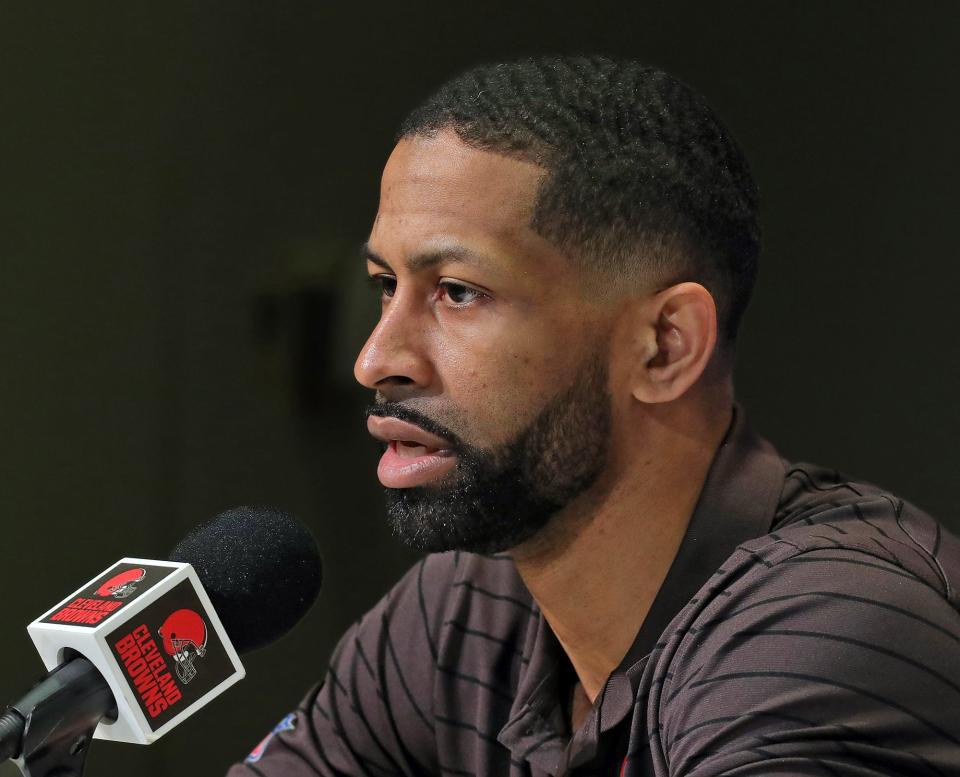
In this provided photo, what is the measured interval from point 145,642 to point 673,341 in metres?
0.53

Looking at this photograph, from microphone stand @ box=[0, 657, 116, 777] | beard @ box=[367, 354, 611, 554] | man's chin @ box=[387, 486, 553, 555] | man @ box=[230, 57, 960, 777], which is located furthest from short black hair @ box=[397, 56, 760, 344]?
microphone stand @ box=[0, 657, 116, 777]

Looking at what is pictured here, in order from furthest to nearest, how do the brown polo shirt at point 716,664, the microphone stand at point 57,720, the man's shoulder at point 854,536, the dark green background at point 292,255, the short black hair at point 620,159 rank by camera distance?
1. the dark green background at point 292,255
2. the short black hair at point 620,159
3. the man's shoulder at point 854,536
4. the brown polo shirt at point 716,664
5. the microphone stand at point 57,720

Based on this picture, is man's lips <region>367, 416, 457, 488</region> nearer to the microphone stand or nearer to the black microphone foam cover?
Result: the black microphone foam cover

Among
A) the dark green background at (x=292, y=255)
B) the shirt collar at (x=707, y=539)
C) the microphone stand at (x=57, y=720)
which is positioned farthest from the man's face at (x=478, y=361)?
the dark green background at (x=292, y=255)

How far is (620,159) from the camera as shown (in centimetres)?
108

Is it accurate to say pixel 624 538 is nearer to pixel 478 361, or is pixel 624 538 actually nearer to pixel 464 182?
pixel 478 361

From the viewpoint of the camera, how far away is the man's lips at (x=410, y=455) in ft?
3.53

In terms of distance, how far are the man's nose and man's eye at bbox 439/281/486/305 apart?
0.12 feet

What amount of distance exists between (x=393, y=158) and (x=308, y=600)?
395mm

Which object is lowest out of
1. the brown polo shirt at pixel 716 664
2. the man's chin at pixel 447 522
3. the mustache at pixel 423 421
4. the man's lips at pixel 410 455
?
the brown polo shirt at pixel 716 664

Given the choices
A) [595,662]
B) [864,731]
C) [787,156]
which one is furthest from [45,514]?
[787,156]

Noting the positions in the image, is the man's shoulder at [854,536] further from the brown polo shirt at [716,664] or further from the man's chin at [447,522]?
the man's chin at [447,522]

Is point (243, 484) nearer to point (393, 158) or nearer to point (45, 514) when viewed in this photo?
point (45, 514)

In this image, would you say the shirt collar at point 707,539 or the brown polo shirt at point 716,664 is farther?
the shirt collar at point 707,539
